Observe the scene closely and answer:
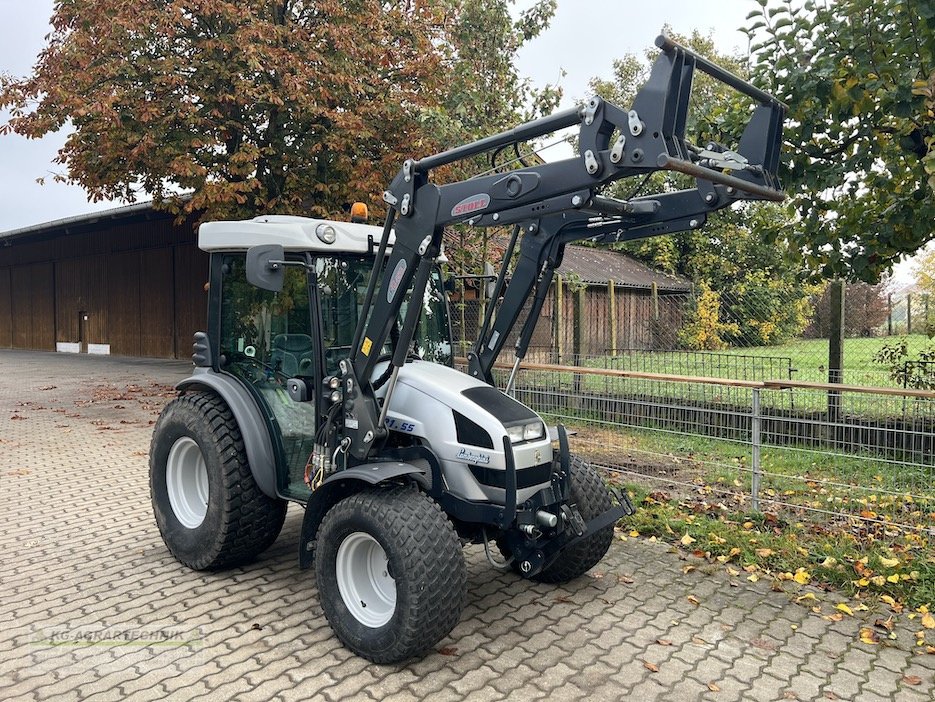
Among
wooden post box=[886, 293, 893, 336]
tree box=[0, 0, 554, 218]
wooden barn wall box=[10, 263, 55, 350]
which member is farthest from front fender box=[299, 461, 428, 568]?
wooden barn wall box=[10, 263, 55, 350]

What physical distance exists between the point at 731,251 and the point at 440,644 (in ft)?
61.0

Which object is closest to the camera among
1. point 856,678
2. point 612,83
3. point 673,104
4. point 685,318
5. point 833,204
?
point 673,104

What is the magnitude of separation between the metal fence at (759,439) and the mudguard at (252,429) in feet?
9.89

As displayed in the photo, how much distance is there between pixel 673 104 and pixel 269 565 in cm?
353

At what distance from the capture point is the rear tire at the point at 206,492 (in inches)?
161

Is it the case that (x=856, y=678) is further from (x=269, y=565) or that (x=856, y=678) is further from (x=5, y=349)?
(x=5, y=349)

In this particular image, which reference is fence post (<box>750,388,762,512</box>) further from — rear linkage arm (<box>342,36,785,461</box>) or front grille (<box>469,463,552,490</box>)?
front grille (<box>469,463,552,490</box>)

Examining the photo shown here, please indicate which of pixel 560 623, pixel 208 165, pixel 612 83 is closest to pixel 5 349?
pixel 208 165

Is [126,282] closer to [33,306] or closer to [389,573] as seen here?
[33,306]

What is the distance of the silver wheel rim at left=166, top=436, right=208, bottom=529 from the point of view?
458cm

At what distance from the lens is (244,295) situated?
14.4ft

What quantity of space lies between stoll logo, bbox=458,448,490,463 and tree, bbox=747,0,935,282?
3.23 meters

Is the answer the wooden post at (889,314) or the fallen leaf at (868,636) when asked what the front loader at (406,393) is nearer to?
the fallen leaf at (868,636)

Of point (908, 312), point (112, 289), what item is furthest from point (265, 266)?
point (112, 289)
